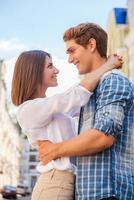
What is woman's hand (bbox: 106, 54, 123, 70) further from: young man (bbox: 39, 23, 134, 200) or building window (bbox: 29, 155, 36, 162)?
building window (bbox: 29, 155, 36, 162)

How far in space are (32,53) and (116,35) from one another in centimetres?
890

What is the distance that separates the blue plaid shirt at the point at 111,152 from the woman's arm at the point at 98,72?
5 cm

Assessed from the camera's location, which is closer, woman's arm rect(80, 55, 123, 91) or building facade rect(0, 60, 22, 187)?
woman's arm rect(80, 55, 123, 91)

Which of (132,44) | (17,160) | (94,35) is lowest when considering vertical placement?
(17,160)

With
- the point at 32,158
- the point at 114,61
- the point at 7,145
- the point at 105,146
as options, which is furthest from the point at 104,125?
the point at 32,158

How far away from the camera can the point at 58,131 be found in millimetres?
2225

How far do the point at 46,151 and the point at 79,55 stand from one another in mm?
434

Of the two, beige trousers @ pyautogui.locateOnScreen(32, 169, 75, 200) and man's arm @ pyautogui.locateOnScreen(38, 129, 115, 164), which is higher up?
man's arm @ pyautogui.locateOnScreen(38, 129, 115, 164)

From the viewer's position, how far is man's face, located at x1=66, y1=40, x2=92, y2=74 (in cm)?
230

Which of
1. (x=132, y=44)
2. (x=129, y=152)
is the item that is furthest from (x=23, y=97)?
(x=132, y=44)

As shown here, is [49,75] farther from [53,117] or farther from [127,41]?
[127,41]

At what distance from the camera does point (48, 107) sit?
219 cm

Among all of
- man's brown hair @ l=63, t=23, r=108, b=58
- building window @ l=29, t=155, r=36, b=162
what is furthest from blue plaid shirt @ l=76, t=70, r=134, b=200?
building window @ l=29, t=155, r=36, b=162

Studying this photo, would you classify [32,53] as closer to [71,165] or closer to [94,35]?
→ [94,35]
